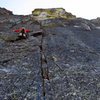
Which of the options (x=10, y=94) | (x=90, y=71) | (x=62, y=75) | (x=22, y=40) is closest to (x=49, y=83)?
(x=62, y=75)

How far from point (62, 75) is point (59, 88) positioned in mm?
751

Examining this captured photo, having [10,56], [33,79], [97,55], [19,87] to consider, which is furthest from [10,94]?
[97,55]

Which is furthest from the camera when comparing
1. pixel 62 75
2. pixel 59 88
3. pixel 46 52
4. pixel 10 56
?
pixel 46 52

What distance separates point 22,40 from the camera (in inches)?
324

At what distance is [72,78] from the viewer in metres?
4.16

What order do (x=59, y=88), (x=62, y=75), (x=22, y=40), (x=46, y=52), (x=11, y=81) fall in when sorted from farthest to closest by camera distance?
(x=22, y=40), (x=46, y=52), (x=62, y=75), (x=11, y=81), (x=59, y=88)

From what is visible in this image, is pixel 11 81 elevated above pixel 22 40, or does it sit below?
below

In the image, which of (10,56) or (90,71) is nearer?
(90,71)

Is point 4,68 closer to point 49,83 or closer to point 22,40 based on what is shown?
point 49,83

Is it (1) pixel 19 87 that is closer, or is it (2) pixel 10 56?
(1) pixel 19 87

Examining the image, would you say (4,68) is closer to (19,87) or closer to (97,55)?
(19,87)

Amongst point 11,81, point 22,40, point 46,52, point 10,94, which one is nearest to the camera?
point 10,94

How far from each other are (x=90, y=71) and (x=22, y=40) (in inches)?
216

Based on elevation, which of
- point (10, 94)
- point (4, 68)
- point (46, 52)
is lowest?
point (10, 94)
